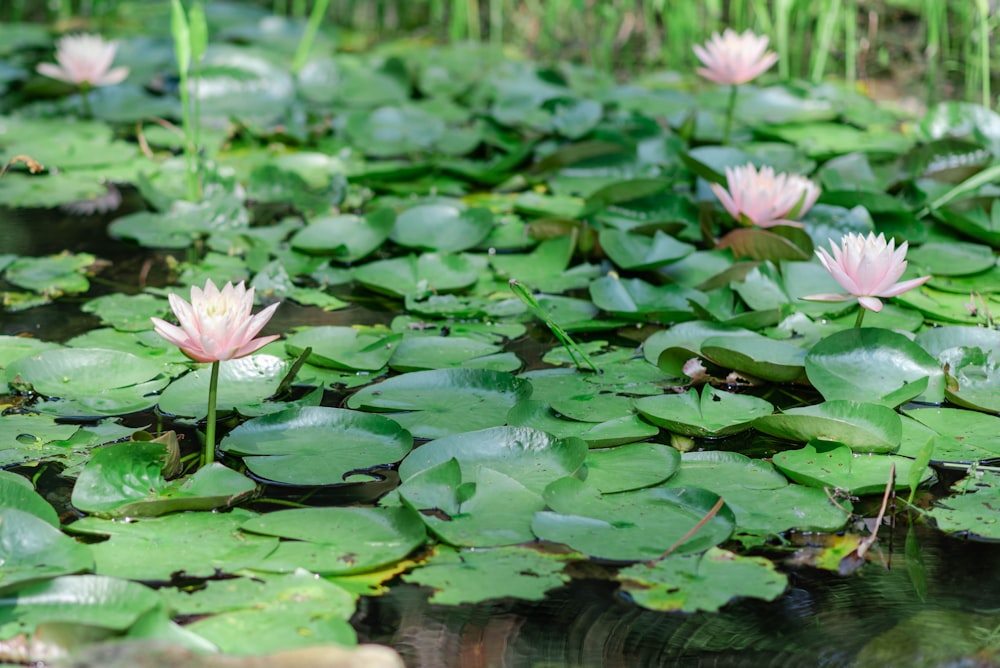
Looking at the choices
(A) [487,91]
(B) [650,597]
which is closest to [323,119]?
(A) [487,91]

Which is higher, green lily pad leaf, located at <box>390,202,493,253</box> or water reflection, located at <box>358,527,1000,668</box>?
green lily pad leaf, located at <box>390,202,493,253</box>

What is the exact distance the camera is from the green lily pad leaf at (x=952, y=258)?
234 centimetres

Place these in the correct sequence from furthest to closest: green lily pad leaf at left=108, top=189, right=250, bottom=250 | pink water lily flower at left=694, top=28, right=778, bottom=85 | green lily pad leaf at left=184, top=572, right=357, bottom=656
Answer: pink water lily flower at left=694, top=28, right=778, bottom=85
green lily pad leaf at left=108, top=189, right=250, bottom=250
green lily pad leaf at left=184, top=572, right=357, bottom=656

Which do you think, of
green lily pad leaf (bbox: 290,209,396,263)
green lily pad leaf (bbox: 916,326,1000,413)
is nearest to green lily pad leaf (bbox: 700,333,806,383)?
green lily pad leaf (bbox: 916,326,1000,413)

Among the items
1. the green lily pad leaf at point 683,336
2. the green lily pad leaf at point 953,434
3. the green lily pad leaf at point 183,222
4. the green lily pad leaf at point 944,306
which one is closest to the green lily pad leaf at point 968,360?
the green lily pad leaf at point 953,434

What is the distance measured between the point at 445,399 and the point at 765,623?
719 millimetres

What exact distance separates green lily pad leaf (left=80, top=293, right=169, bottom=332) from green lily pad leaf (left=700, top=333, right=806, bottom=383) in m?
1.14

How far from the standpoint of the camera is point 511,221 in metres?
2.79

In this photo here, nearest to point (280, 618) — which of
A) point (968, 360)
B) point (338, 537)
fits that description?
point (338, 537)

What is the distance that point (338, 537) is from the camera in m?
1.35

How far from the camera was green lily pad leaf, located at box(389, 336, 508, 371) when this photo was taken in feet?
6.28

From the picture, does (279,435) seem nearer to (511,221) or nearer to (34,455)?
(34,455)

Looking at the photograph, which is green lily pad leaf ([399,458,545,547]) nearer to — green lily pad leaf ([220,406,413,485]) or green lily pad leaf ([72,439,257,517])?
green lily pad leaf ([220,406,413,485])

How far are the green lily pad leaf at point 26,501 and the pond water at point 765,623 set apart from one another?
1.48 ft
